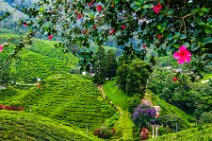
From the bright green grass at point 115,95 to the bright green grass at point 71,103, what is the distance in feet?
4.96

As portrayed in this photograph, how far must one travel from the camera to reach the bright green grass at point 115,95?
49050 mm

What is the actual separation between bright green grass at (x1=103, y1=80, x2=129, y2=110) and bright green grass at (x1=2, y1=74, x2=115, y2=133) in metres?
1.51

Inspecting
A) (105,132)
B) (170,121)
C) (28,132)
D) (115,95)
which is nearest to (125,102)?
(115,95)

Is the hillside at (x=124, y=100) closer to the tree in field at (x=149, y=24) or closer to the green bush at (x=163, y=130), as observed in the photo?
the green bush at (x=163, y=130)

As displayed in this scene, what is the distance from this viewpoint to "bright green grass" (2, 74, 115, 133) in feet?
148

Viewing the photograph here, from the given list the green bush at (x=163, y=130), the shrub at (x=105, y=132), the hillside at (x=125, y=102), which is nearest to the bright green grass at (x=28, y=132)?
the shrub at (x=105, y=132)

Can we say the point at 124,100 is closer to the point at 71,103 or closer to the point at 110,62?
the point at 71,103

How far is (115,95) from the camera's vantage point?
5212cm

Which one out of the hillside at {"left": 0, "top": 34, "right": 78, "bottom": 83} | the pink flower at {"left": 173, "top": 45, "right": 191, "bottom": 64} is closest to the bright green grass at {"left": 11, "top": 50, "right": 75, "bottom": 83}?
the hillside at {"left": 0, "top": 34, "right": 78, "bottom": 83}

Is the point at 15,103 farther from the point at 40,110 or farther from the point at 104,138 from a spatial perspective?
the point at 104,138

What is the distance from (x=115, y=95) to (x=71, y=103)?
22.2ft

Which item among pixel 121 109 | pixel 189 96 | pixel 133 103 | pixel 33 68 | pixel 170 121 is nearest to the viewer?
pixel 170 121

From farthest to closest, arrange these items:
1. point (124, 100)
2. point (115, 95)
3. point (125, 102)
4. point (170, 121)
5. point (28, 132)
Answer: point (115, 95) → point (124, 100) → point (125, 102) → point (170, 121) → point (28, 132)

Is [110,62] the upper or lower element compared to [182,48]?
lower
